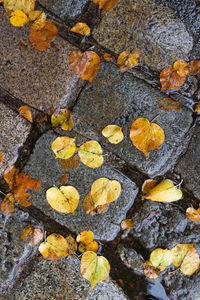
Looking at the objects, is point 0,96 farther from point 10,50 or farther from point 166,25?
point 166,25

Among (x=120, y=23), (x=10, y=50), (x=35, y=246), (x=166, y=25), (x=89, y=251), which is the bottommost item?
(x=35, y=246)

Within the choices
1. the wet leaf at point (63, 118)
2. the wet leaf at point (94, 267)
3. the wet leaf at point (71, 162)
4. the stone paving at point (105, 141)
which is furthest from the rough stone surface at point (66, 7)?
the wet leaf at point (94, 267)

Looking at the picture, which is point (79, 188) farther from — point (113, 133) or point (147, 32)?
point (147, 32)

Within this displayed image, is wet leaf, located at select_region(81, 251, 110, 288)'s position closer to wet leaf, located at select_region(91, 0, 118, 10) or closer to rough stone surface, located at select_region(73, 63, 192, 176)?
rough stone surface, located at select_region(73, 63, 192, 176)

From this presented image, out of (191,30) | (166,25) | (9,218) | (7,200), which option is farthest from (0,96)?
(191,30)

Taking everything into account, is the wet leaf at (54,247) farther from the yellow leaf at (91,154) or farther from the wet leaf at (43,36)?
the wet leaf at (43,36)

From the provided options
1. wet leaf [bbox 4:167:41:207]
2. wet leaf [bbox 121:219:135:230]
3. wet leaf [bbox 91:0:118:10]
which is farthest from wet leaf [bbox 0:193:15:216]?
wet leaf [bbox 91:0:118:10]
